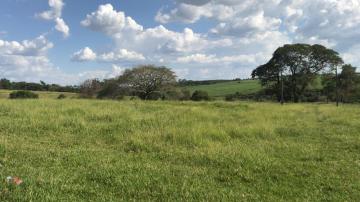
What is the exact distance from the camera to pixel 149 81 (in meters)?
50.1

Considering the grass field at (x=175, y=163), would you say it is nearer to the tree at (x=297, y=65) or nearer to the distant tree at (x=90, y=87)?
the tree at (x=297, y=65)

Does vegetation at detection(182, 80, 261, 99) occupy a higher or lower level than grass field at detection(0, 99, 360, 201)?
higher

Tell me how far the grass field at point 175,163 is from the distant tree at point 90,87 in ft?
187

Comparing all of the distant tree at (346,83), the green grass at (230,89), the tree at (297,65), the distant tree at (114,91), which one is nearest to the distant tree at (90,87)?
the distant tree at (114,91)

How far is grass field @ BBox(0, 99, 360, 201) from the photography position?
17.5 feet

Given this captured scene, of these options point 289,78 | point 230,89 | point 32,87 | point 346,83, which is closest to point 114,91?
point 289,78

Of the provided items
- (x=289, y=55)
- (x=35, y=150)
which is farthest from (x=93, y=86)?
(x=35, y=150)

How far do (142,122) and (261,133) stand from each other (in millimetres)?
4616

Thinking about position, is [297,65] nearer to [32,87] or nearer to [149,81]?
[149,81]

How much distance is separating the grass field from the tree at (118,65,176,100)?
37.7 metres

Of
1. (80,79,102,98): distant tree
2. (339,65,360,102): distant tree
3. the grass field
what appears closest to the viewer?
the grass field

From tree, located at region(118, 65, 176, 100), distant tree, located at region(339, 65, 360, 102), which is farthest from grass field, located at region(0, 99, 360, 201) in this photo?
distant tree, located at region(339, 65, 360, 102)

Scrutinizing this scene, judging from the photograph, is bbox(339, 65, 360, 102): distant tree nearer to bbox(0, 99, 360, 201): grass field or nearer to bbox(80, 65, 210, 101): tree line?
bbox(80, 65, 210, 101): tree line

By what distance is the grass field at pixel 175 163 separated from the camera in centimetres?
534
